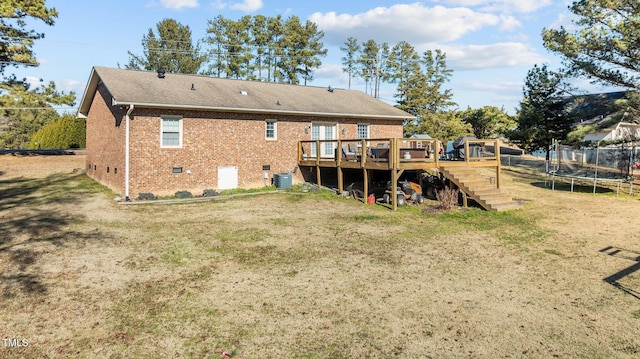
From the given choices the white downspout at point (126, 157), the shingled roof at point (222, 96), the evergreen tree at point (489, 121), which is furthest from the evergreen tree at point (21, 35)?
the evergreen tree at point (489, 121)

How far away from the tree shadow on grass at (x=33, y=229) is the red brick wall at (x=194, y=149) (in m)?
2.14

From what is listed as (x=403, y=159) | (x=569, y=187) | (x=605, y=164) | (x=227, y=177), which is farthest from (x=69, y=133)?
(x=605, y=164)

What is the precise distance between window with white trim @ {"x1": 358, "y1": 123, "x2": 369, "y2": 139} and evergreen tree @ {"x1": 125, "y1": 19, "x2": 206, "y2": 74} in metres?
34.3

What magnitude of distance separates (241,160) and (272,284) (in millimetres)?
12062

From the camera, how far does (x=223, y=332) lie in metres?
5.56

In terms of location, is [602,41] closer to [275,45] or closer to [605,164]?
[605,164]

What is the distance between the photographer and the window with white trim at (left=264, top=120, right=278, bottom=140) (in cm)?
1958

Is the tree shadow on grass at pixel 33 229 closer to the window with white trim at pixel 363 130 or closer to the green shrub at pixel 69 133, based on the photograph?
the window with white trim at pixel 363 130

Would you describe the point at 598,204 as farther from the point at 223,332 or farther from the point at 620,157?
the point at 223,332

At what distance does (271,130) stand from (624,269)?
15.3 metres

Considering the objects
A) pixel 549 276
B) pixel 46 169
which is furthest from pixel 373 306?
pixel 46 169

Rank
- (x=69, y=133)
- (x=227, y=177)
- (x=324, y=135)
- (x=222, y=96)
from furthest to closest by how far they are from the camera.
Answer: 1. (x=69, y=133)
2. (x=324, y=135)
3. (x=222, y=96)
4. (x=227, y=177)

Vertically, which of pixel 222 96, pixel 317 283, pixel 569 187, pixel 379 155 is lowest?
pixel 317 283

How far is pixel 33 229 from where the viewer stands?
35.1ft
